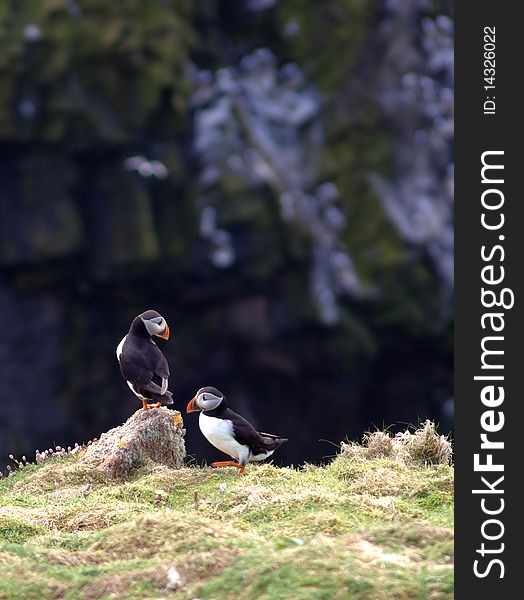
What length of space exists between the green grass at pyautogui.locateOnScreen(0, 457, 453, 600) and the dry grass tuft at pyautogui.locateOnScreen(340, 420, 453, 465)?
35 cm

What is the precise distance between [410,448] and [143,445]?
8.75 ft

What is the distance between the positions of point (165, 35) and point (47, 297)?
8.30 metres

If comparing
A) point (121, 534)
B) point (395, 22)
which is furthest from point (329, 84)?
point (121, 534)

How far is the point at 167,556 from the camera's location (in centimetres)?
676

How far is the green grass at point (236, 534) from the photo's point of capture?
6164mm

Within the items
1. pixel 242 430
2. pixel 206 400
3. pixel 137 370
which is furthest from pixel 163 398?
pixel 242 430

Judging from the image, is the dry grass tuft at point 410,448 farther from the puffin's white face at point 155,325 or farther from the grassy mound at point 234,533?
the puffin's white face at point 155,325

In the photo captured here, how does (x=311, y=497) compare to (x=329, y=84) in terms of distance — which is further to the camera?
(x=329, y=84)

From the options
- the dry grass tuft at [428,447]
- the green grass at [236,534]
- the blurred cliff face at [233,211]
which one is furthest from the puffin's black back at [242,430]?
the blurred cliff face at [233,211]

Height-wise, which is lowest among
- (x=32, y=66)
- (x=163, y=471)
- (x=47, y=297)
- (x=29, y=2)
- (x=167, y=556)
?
(x=167, y=556)

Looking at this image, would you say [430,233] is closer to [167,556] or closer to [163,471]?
[163,471]

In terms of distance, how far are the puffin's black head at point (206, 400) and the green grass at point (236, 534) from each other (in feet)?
2.12

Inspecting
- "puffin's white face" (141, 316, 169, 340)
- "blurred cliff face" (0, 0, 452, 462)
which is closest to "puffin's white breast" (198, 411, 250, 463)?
"puffin's white face" (141, 316, 169, 340)

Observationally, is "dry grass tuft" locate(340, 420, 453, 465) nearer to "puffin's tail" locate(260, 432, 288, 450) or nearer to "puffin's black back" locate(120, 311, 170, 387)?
"puffin's tail" locate(260, 432, 288, 450)
